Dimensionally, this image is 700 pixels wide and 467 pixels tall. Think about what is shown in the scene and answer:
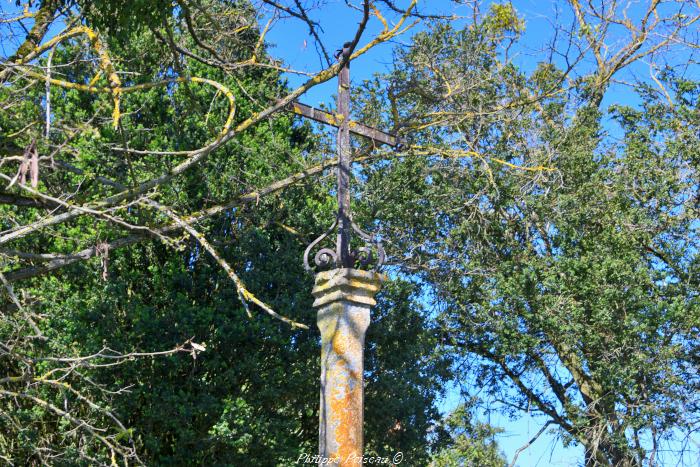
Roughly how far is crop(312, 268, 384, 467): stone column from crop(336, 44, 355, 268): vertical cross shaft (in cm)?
17

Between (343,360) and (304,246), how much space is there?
5345mm

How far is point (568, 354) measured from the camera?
12039 mm

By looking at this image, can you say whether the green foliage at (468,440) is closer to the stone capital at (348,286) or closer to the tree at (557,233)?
the tree at (557,233)

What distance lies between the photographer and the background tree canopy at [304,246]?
7.37 metres

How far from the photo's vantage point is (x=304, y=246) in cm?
989

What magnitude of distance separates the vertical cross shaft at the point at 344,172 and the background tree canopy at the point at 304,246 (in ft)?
1.11

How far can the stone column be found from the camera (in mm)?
4445

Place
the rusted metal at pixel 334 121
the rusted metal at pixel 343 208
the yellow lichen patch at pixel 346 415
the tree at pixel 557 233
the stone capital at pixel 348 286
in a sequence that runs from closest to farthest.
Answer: the yellow lichen patch at pixel 346 415, the stone capital at pixel 348 286, the rusted metal at pixel 343 208, the rusted metal at pixel 334 121, the tree at pixel 557 233

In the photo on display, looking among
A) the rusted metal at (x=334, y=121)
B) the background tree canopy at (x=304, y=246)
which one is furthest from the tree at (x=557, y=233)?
the rusted metal at (x=334, y=121)

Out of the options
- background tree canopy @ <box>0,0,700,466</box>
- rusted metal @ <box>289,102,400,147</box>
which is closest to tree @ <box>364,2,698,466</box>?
background tree canopy @ <box>0,0,700,466</box>

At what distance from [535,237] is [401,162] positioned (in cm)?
243

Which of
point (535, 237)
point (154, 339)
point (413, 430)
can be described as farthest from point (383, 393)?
point (535, 237)

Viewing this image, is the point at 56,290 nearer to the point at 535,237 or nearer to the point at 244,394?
the point at 244,394

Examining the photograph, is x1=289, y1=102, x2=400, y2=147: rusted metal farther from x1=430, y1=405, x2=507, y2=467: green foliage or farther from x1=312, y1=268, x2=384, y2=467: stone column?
x1=430, y1=405, x2=507, y2=467: green foliage
